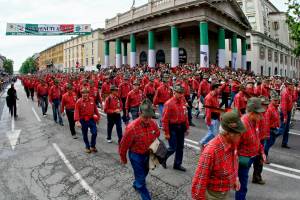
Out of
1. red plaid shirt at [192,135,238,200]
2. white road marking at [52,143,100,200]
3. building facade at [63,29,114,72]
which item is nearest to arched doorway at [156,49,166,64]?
building facade at [63,29,114,72]

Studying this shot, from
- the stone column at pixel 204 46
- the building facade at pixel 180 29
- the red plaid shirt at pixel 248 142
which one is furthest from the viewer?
the building facade at pixel 180 29

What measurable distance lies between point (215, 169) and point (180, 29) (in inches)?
1376

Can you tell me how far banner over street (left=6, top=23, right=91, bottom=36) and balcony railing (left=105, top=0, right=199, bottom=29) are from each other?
372cm

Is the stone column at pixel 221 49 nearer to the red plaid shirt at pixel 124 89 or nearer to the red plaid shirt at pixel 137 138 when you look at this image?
the red plaid shirt at pixel 124 89

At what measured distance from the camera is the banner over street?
41.7 metres

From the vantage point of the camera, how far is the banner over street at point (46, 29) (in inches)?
1642

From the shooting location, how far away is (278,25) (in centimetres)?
6481

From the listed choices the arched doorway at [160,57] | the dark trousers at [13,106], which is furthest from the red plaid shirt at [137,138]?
the arched doorway at [160,57]

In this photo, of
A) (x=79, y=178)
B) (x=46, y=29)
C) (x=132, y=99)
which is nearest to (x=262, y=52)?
(x=46, y=29)

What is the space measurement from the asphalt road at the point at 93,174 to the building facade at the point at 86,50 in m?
51.4

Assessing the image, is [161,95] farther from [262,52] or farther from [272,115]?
[262,52]

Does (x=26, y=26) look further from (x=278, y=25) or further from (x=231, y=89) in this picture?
(x=278, y=25)

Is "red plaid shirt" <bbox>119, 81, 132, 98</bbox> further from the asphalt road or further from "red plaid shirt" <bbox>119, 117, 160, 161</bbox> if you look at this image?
"red plaid shirt" <bbox>119, 117, 160, 161</bbox>

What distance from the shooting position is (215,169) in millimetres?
3406
